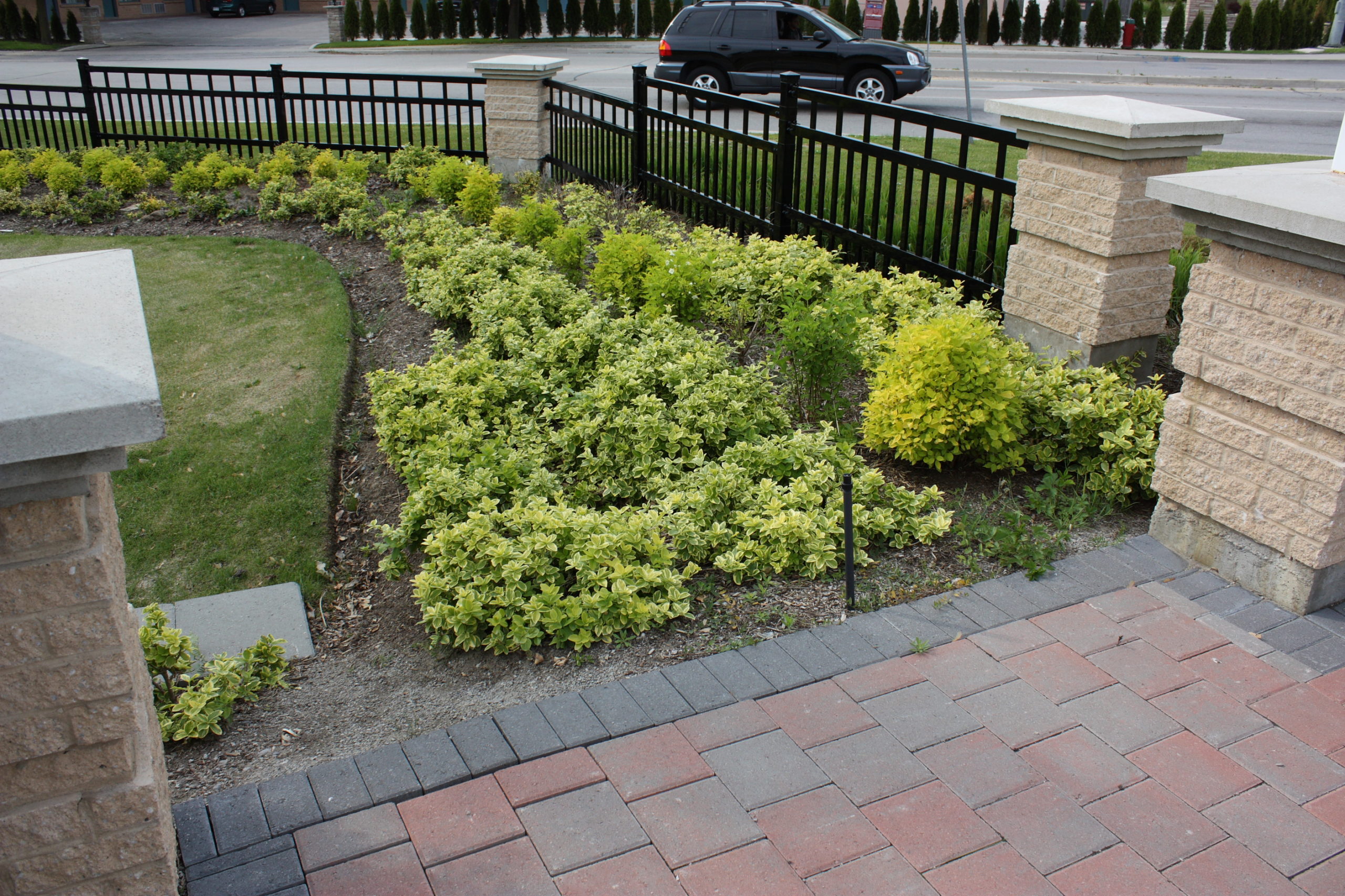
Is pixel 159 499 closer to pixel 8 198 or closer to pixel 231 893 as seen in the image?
pixel 231 893

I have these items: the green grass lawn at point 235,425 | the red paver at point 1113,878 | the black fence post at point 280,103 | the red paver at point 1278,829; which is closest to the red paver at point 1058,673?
the red paver at point 1278,829

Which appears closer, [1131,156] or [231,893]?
[231,893]

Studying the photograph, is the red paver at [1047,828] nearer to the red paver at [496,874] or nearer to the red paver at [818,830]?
the red paver at [818,830]

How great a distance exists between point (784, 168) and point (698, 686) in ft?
16.3

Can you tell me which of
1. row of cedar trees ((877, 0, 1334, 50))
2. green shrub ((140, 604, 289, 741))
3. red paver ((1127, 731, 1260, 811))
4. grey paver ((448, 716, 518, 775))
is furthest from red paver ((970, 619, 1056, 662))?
row of cedar trees ((877, 0, 1334, 50))

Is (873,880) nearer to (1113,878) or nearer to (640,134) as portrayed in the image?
(1113,878)

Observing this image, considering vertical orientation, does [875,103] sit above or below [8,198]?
above

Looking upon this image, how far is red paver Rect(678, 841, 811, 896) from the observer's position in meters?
2.66

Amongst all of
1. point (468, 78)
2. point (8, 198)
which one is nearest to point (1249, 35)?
point (468, 78)

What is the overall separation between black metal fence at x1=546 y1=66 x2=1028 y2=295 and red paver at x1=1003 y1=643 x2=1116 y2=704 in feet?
9.09

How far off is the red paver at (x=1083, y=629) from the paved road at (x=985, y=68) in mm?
12071

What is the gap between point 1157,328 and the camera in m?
5.35

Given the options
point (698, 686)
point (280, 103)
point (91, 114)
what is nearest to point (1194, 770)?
point (698, 686)

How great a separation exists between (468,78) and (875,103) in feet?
22.4
